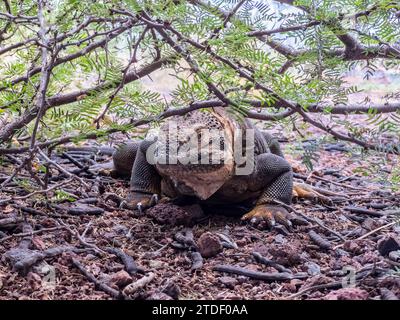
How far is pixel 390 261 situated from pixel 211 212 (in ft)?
6.04

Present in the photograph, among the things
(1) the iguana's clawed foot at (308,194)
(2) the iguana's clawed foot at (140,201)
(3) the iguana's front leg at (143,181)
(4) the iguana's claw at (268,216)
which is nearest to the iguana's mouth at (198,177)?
(4) the iguana's claw at (268,216)

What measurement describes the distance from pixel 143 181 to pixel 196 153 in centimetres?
117

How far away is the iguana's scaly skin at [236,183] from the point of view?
4125 mm

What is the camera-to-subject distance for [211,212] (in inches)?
182

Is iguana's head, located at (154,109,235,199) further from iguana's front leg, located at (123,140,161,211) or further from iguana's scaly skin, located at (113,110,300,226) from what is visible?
iguana's front leg, located at (123,140,161,211)

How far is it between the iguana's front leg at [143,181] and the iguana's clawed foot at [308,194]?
4.41ft

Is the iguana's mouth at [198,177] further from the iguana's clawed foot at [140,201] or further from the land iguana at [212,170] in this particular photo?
the iguana's clawed foot at [140,201]

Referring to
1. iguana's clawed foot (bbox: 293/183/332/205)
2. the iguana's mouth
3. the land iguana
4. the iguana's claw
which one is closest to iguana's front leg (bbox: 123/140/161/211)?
the land iguana

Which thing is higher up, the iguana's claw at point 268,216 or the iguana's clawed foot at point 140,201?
the iguana's clawed foot at point 140,201

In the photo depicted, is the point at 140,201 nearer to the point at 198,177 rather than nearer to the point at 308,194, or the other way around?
the point at 198,177

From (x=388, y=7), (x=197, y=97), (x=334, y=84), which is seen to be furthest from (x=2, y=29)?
(x=388, y=7)

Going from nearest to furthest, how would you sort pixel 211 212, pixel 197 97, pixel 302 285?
1. pixel 302 285
2. pixel 197 97
3. pixel 211 212

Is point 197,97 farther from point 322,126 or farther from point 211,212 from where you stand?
point 211,212
